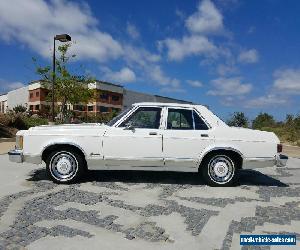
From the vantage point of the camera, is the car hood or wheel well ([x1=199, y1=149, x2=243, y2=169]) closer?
the car hood

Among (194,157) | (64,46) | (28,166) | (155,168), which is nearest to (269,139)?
(194,157)

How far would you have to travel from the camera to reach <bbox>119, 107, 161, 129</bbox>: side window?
7496 millimetres

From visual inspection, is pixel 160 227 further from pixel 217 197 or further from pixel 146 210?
pixel 217 197

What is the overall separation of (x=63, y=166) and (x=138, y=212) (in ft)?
8.19

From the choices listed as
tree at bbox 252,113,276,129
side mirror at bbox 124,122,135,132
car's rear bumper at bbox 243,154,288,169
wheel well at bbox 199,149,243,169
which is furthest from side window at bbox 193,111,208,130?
tree at bbox 252,113,276,129

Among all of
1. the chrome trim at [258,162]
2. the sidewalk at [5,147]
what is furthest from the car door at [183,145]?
the sidewalk at [5,147]

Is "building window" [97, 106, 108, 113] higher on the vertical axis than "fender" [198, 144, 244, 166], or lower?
higher

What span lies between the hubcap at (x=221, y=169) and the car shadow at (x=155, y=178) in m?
0.41

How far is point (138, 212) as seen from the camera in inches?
217

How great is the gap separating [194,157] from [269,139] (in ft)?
5.21

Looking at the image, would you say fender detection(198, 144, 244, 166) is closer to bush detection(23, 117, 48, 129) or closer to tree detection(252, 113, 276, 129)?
bush detection(23, 117, 48, 129)

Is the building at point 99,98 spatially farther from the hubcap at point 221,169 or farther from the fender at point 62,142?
the hubcap at point 221,169

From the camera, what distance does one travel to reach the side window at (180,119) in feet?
24.7

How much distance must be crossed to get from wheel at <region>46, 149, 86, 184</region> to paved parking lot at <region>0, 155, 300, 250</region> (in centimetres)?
23
